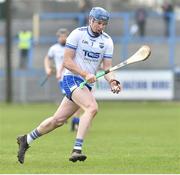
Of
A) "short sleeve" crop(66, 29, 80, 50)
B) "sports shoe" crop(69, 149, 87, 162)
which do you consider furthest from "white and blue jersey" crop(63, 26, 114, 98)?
"sports shoe" crop(69, 149, 87, 162)

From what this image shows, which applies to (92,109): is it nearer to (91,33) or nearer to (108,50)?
(108,50)

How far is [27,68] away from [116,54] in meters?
3.36

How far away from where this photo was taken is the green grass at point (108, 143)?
12.0 m

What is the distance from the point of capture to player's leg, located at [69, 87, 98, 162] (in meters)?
12.2

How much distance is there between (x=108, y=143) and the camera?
16.5 m

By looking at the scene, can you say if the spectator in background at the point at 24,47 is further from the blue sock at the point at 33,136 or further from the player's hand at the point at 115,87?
the player's hand at the point at 115,87

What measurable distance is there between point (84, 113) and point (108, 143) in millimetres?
4094

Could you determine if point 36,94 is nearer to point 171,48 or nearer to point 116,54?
point 116,54

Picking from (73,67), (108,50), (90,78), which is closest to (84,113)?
(90,78)

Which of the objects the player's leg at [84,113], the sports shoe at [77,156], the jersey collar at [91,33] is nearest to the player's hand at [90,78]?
the player's leg at [84,113]

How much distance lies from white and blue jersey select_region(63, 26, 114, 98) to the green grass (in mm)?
1178

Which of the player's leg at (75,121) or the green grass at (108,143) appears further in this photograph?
the player's leg at (75,121)

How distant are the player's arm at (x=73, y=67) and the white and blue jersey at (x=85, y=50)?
3.3 inches

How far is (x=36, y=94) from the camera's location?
32.6 m
